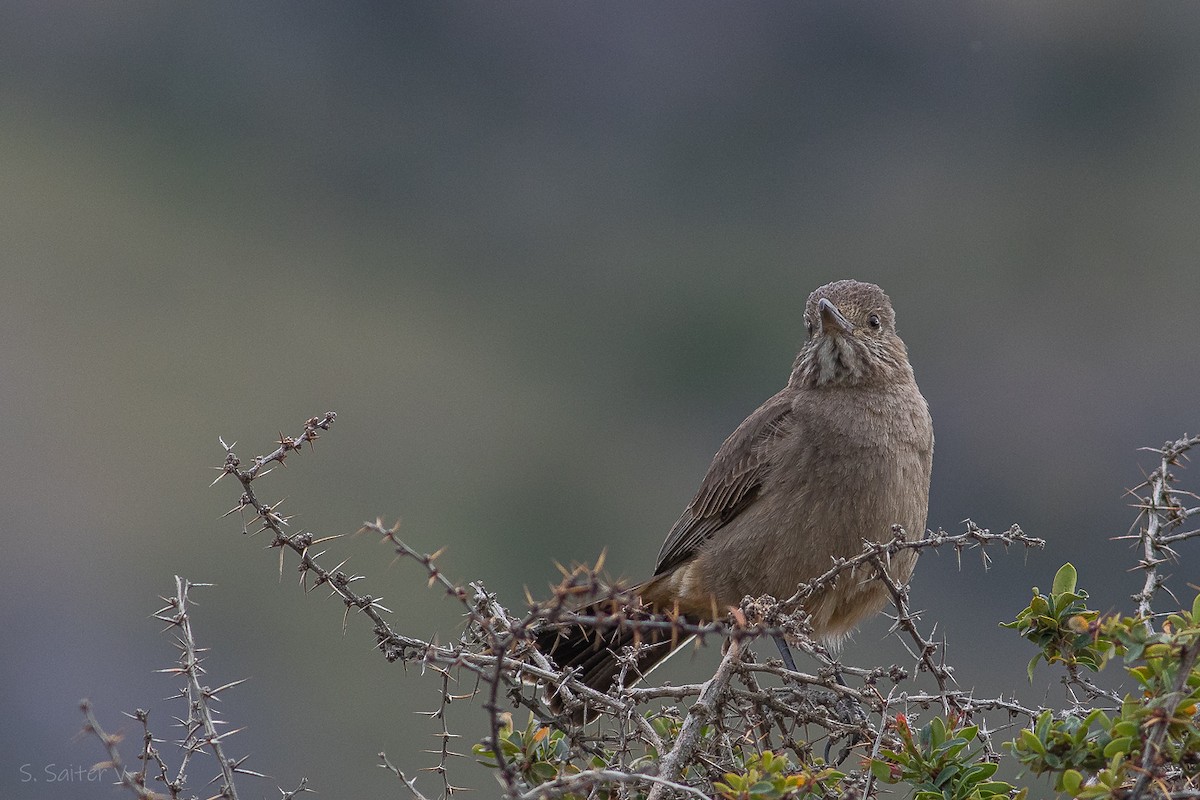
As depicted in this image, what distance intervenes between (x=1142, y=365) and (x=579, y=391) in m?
15.2

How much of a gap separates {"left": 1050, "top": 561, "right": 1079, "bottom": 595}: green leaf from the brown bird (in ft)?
7.23

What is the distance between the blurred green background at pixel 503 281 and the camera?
2753 cm

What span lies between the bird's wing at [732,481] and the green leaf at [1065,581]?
2.93 meters

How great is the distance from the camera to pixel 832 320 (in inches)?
253

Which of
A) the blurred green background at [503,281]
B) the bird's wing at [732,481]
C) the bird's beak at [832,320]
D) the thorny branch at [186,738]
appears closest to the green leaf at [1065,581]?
the thorny branch at [186,738]

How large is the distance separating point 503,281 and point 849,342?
41.7 m

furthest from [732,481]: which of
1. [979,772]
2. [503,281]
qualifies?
[503,281]

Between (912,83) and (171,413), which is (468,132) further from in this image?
(171,413)

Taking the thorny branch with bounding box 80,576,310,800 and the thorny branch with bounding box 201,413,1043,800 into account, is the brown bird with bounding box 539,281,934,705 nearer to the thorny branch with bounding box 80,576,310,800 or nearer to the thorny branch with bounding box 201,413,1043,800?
the thorny branch with bounding box 201,413,1043,800

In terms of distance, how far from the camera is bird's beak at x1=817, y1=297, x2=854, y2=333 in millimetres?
6410

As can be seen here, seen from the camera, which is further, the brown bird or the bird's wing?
the bird's wing

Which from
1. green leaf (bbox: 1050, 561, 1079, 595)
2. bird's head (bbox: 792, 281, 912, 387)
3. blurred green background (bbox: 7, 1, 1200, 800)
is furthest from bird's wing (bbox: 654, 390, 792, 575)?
blurred green background (bbox: 7, 1, 1200, 800)

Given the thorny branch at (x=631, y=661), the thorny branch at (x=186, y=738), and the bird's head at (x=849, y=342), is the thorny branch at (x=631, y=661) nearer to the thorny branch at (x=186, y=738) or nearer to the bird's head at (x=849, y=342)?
the thorny branch at (x=186, y=738)

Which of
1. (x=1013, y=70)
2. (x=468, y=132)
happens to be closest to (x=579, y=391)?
(x=468, y=132)
